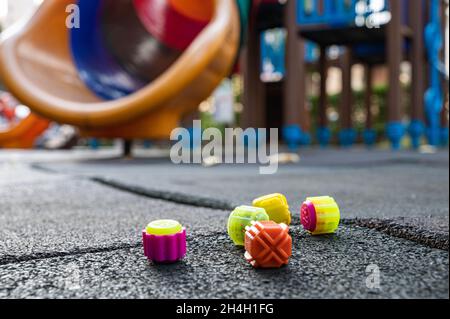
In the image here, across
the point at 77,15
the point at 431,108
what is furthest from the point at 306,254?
the point at 431,108

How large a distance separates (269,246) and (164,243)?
0.16m

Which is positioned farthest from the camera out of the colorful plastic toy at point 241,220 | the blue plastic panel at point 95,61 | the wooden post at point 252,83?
the wooden post at point 252,83

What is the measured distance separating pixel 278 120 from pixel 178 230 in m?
7.18

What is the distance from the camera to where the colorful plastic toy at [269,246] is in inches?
26.6

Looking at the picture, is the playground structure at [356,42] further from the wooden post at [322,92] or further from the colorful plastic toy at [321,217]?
the colorful plastic toy at [321,217]

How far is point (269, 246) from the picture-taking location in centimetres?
67

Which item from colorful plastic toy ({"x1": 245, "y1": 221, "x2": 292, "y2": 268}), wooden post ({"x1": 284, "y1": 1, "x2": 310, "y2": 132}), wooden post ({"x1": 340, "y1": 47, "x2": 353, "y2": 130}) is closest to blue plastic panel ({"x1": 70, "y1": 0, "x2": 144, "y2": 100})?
wooden post ({"x1": 284, "y1": 1, "x2": 310, "y2": 132})

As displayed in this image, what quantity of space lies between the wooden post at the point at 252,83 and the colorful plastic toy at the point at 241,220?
5009 millimetres

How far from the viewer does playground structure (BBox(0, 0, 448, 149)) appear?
375cm

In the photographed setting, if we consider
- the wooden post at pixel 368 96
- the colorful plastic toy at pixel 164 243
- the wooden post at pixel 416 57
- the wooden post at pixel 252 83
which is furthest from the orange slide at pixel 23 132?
the colorful plastic toy at pixel 164 243

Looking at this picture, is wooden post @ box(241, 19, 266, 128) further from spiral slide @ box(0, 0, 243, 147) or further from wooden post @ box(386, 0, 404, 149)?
wooden post @ box(386, 0, 404, 149)

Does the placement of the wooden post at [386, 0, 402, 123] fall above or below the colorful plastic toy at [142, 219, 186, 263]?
above

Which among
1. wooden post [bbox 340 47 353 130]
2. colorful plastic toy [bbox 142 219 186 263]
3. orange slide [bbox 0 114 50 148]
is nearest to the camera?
colorful plastic toy [bbox 142 219 186 263]

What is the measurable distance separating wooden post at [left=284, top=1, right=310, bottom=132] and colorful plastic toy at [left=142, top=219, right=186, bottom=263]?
4.25m
